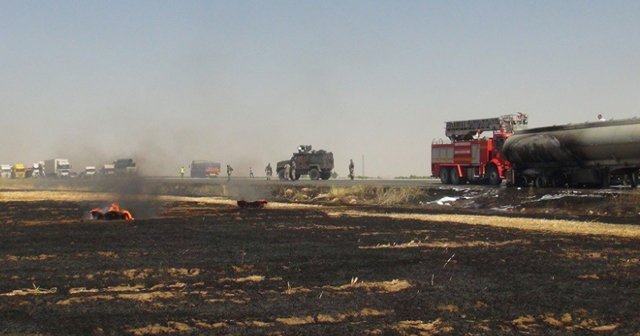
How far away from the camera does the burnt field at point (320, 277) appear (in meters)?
8.32

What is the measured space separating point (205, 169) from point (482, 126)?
6501 cm

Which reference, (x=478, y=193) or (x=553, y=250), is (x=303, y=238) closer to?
(x=553, y=250)

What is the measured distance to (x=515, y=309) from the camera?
9.14 m

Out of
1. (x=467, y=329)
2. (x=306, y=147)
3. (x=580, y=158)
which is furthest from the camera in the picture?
(x=306, y=147)

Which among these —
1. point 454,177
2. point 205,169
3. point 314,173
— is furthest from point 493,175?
point 205,169

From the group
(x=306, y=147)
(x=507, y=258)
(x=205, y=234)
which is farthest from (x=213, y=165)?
(x=507, y=258)

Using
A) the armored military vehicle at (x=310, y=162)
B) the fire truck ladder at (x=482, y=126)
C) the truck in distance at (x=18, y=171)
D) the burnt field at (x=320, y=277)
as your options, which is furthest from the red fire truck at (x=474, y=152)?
the truck in distance at (x=18, y=171)

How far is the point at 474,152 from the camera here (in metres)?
46.8

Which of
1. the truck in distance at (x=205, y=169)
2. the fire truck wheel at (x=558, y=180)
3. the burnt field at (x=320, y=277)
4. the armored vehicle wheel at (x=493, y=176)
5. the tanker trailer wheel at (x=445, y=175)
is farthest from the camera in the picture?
the truck in distance at (x=205, y=169)

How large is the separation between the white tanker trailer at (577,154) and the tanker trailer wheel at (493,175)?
92.4 inches

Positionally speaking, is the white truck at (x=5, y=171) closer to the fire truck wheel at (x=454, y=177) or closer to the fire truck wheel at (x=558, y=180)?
the fire truck wheel at (x=454, y=177)

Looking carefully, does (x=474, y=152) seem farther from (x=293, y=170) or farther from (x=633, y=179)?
(x=293, y=170)

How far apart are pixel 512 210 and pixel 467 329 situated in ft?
84.4

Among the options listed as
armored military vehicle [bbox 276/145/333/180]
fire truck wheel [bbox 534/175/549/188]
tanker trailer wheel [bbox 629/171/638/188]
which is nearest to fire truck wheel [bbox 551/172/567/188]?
fire truck wheel [bbox 534/175/549/188]
